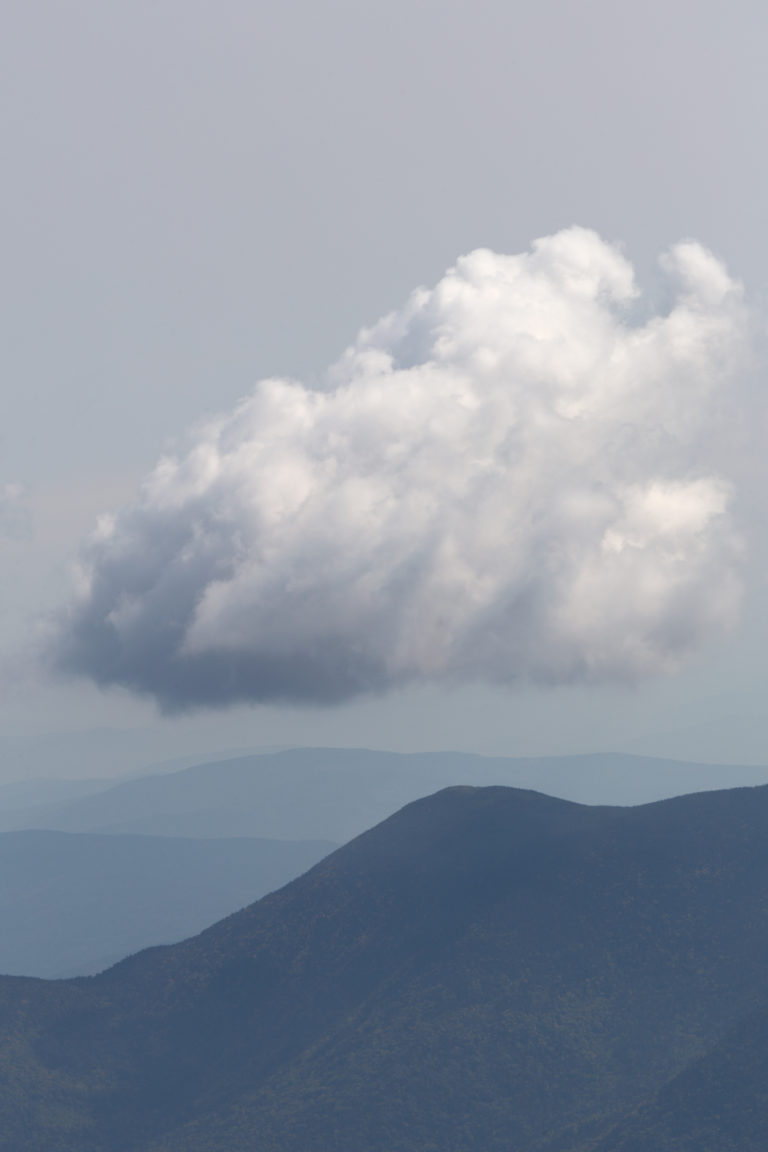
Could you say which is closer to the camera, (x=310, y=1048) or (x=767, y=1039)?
(x=767, y=1039)

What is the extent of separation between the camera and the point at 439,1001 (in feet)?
481

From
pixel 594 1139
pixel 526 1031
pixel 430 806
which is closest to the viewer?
pixel 594 1139

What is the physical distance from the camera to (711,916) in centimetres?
15300

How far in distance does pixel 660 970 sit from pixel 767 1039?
2663cm

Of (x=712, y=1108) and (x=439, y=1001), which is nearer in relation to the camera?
(x=712, y=1108)

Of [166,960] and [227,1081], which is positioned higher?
[166,960]

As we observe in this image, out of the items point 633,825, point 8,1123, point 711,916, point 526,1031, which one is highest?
point 633,825

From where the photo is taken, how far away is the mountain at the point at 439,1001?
429ft

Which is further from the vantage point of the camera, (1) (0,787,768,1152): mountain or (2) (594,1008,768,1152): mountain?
(1) (0,787,768,1152): mountain

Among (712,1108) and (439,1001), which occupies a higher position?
(439,1001)

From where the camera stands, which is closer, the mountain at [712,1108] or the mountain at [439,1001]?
the mountain at [712,1108]

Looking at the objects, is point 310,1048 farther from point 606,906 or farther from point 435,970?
point 606,906

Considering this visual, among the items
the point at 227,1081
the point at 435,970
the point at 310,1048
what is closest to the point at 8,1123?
the point at 227,1081

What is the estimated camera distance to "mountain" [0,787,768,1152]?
13088cm
